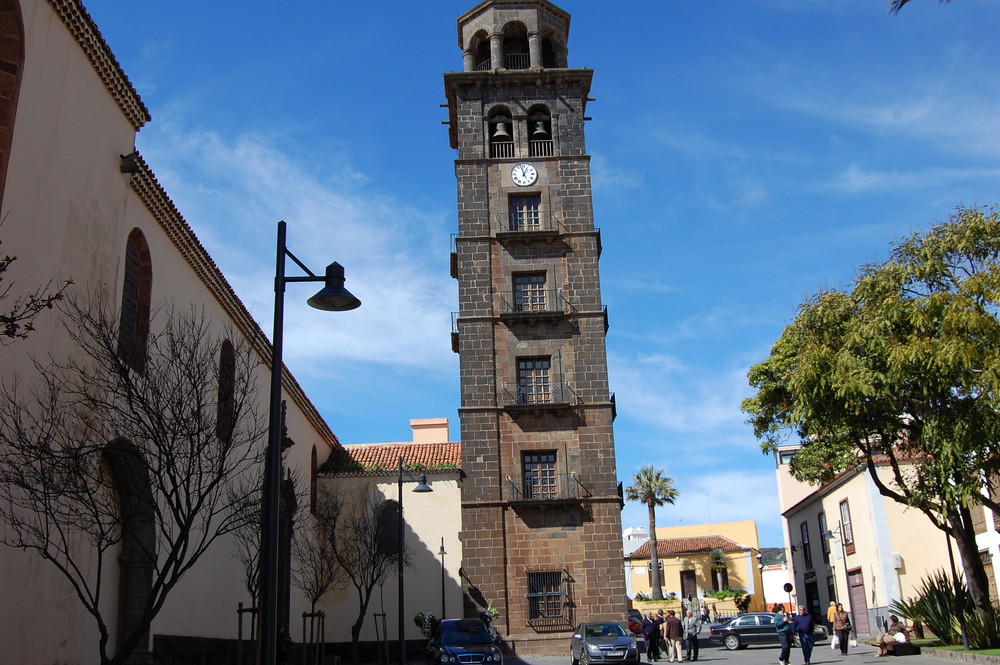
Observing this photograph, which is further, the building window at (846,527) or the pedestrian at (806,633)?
the building window at (846,527)

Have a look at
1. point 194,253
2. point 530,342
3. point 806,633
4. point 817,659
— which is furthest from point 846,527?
point 194,253

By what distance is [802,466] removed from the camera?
24.9 m

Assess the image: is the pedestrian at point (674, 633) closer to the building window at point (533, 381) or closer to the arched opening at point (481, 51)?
the building window at point (533, 381)

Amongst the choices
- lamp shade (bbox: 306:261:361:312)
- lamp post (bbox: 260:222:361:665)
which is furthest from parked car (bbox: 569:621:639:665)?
lamp shade (bbox: 306:261:361:312)

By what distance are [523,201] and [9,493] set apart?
24.0 metres

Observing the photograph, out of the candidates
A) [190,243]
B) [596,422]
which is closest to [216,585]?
[190,243]

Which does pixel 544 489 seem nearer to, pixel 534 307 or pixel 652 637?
pixel 652 637

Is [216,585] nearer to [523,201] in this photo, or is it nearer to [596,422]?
[596,422]

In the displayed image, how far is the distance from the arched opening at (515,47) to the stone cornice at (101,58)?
806 inches

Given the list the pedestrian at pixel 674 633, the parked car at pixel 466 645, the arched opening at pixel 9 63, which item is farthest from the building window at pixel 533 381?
the arched opening at pixel 9 63

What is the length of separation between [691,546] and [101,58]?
211 ft

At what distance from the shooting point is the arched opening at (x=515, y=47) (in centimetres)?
3553

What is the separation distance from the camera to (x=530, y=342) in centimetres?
3212

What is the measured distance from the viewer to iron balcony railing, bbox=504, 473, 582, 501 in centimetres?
3061
